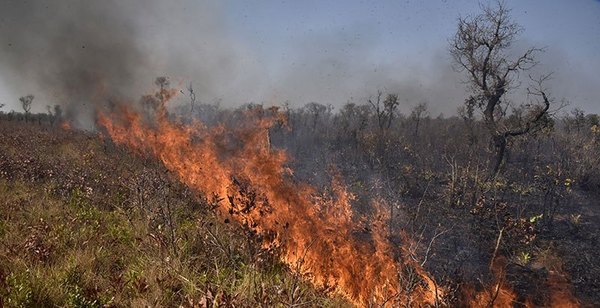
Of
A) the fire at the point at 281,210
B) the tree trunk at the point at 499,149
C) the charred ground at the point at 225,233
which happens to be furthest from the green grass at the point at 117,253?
the tree trunk at the point at 499,149

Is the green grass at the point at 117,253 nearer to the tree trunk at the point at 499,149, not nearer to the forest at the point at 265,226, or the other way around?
the forest at the point at 265,226

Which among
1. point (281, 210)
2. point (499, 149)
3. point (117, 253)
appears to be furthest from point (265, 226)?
point (499, 149)

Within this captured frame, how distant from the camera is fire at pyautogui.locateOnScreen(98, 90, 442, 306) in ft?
21.2

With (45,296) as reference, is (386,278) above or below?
below

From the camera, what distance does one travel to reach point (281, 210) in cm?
772

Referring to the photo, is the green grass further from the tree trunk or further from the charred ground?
the tree trunk

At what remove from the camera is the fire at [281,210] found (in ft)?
21.2

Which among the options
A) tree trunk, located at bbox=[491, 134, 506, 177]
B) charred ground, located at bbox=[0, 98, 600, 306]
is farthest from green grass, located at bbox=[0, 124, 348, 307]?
tree trunk, located at bbox=[491, 134, 506, 177]

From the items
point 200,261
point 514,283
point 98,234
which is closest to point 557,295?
point 514,283

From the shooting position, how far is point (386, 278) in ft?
21.5

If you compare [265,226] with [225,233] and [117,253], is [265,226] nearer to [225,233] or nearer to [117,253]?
[225,233]

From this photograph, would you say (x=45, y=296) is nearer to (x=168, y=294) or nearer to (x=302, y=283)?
(x=168, y=294)

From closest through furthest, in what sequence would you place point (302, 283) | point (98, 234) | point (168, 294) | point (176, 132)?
point (168, 294) → point (302, 283) → point (98, 234) → point (176, 132)

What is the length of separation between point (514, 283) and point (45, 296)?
27.7ft
